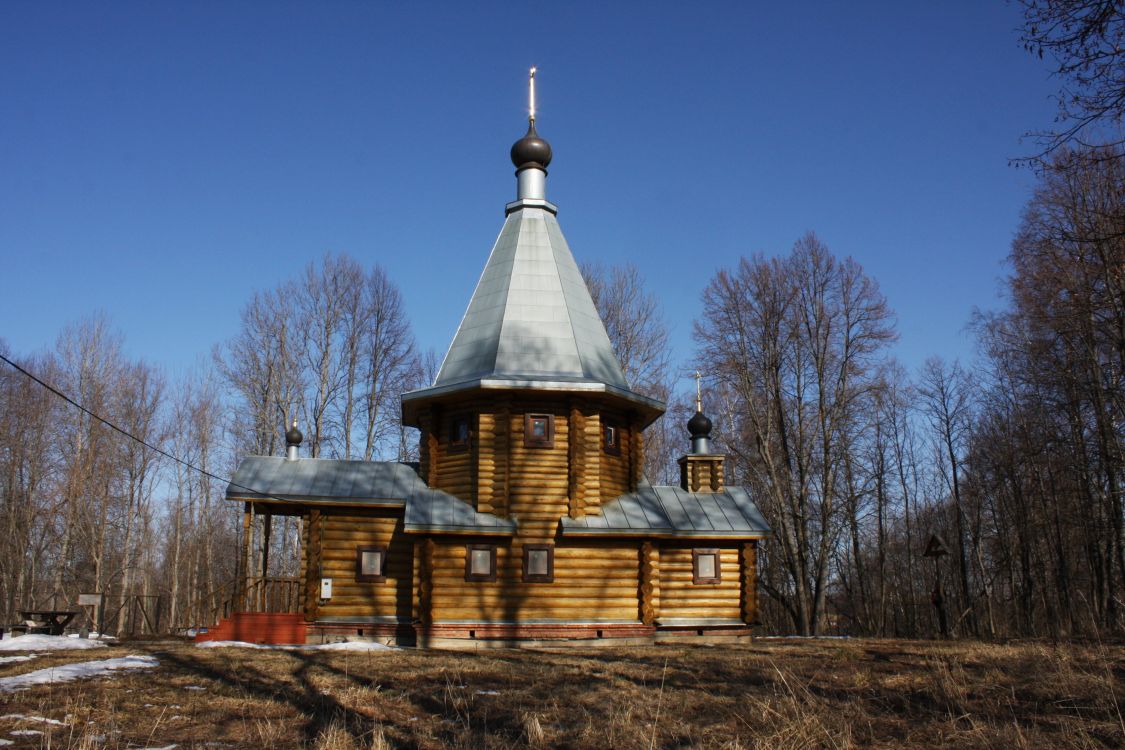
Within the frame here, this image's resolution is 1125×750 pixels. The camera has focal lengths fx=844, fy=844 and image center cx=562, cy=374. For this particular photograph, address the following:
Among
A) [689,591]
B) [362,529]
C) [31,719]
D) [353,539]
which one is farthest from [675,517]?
[31,719]

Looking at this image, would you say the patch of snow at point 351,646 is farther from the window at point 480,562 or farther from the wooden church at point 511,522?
→ the window at point 480,562

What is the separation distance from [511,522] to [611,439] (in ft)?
10.4

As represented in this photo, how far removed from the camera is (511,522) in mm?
16766

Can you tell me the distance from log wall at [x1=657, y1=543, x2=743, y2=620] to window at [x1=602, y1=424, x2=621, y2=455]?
235cm

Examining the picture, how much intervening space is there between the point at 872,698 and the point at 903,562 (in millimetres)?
33836

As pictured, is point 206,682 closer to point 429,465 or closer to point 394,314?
point 429,465

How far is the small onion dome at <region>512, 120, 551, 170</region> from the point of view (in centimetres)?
2130

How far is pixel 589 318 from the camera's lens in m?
19.6

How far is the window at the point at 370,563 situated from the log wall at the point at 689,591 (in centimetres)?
584

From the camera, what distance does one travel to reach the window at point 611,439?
723 inches

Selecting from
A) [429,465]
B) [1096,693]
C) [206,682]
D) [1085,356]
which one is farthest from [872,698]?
[1085,356]

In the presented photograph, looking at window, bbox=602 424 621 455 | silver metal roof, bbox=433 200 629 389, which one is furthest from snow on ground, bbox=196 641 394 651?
window, bbox=602 424 621 455

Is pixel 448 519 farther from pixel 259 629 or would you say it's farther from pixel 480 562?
pixel 259 629

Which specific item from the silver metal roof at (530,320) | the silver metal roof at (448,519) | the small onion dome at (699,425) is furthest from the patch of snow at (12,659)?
the small onion dome at (699,425)
